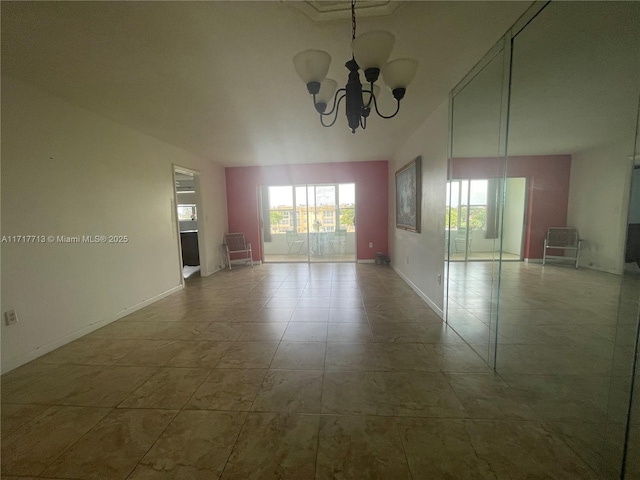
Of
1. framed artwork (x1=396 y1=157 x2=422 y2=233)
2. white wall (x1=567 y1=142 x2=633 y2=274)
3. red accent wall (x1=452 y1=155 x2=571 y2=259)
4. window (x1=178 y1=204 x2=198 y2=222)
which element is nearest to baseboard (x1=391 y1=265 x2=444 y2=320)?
framed artwork (x1=396 y1=157 x2=422 y2=233)

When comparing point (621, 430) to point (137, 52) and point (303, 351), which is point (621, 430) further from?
point (137, 52)

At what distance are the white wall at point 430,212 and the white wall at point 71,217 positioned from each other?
3.89m

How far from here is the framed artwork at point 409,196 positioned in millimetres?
3422

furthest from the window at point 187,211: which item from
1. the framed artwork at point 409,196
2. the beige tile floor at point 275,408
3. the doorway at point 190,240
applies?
the framed artwork at point 409,196

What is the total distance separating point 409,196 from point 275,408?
337 cm

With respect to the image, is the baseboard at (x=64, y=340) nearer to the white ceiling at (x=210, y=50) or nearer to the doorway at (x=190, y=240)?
the doorway at (x=190, y=240)

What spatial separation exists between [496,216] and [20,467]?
3.26 metres

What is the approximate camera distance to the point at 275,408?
151 cm

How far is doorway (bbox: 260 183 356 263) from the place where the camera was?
6.40 metres

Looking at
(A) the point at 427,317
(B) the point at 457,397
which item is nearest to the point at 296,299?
(A) the point at 427,317

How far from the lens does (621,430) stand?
1.13m

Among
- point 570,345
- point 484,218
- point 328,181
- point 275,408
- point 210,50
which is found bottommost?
point 275,408

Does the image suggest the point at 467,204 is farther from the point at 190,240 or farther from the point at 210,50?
the point at 190,240

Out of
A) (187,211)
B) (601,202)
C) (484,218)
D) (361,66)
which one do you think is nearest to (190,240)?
(187,211)
